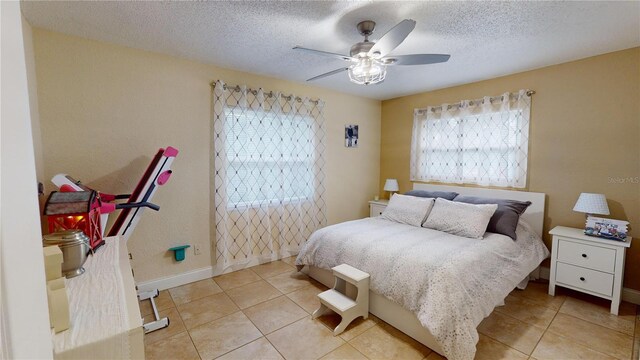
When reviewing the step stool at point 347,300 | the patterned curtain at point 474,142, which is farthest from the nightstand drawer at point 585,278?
the step stool at point 347,300

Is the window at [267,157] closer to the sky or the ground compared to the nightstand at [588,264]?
closer to the sky

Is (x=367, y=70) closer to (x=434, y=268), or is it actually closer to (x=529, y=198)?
(x=434, y=268)

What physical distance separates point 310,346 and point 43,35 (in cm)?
309

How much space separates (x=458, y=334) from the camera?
167 centimetres

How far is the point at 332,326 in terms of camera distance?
7.11 ft

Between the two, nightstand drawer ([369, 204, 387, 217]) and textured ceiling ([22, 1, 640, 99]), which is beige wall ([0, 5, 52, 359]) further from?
nightstand drawer ([369, 204, 387, 217])

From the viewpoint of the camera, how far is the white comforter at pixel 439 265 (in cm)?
173

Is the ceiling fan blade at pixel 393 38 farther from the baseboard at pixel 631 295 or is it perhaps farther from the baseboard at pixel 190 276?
the baseboard at pixel 631 295

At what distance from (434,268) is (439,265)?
0.15ft

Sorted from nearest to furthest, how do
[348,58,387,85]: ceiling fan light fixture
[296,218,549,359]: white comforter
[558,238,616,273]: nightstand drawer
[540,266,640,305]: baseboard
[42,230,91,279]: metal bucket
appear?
[42,230,91,279]: metal bucket → [296,218,549,359]: white comforter → [348,58,387,85]: ceiling fan light fixture → [558,238,616,273]: nightstand drawer → [540,266,640,305]: baseboard

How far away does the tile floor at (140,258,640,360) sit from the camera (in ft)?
6.11

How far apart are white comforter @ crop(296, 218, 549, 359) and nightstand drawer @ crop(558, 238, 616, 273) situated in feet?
0.69

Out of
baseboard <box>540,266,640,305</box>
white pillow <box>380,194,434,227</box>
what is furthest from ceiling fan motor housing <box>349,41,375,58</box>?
baseboard <box>540,266,640,305</box>

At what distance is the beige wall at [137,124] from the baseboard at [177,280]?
5 cm
